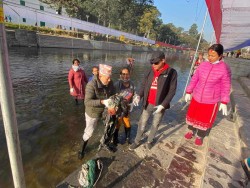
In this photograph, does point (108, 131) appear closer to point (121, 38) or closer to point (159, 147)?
point (159, 147)

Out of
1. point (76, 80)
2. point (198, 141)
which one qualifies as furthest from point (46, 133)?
point (198, 141)

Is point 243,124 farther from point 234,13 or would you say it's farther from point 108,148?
point 108,148

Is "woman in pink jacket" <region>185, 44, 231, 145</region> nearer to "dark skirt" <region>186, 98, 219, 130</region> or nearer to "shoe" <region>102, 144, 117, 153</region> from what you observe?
"dark skirt" <region>186, 98, 219, 130</region>

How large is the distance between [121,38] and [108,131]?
37425 mm

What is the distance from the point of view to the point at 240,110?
17.8ft

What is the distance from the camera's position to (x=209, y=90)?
3336 mm

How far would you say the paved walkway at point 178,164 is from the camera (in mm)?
2676

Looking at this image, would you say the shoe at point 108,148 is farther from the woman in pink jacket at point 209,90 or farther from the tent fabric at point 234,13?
the tent fabric at point 234,13

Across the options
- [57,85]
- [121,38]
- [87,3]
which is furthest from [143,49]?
[57,85]

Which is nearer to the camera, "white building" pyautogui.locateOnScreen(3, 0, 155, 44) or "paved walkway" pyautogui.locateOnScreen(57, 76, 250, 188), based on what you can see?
"paved walkway" pyautogui.locateOnScreen(57, 76, 250, 188)

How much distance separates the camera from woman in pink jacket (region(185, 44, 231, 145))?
316cm

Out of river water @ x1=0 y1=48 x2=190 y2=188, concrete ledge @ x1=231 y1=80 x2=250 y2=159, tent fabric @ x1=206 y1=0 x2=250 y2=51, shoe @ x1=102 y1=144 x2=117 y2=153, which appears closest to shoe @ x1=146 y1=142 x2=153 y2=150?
shoe @ x1=102 y1=144 x2=117 y2=153

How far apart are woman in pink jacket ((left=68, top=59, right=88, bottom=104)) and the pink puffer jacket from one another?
3.80m

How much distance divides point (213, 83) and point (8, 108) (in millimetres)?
3234
